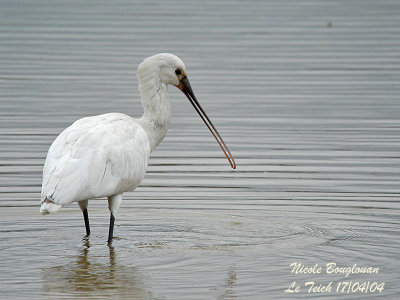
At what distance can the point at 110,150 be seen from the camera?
11.0 meters

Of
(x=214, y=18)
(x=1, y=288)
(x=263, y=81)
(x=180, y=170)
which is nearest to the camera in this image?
(x=1, y=288)

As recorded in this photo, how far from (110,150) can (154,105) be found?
1339 millimetres

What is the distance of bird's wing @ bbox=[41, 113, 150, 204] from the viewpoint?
34.3ft

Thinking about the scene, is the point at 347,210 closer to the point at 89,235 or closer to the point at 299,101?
the point at 89,235

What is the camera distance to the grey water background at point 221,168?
33.3 feet

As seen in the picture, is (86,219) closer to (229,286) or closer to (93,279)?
(93,279)

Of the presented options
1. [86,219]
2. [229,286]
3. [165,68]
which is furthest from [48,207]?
[165,68]

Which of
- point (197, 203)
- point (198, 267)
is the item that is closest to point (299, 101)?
point (197, 203)

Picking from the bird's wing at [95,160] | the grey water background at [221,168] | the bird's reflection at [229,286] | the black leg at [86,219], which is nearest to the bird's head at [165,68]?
the bird's wing at [95,160]

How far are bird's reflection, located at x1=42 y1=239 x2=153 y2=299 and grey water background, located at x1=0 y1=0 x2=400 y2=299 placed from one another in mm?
25

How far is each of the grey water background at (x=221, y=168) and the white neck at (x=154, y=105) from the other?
888mm

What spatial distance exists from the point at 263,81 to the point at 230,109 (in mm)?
2927

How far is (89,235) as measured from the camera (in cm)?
1154

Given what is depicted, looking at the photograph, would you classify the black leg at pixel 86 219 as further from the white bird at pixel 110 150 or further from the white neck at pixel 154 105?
the white neck at pixel 154 105
